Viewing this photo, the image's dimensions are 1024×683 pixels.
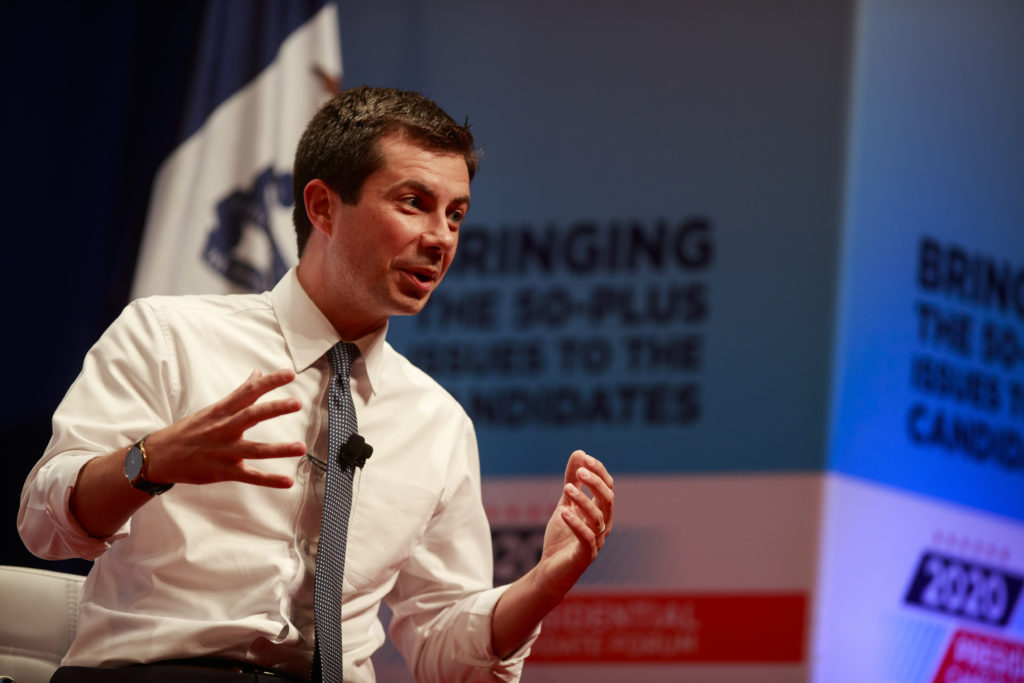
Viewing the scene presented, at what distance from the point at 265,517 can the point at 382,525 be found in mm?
191

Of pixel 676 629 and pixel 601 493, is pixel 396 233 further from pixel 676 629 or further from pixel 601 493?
pixel 676 629

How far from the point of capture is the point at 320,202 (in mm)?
1829

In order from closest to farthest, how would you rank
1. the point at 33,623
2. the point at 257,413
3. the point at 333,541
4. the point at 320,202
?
the point at 257,413, the point at 333,541, the point at 33,623, the point at 320,202

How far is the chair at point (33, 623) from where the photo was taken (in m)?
1.68

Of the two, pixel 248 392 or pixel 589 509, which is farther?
pixel 589 509

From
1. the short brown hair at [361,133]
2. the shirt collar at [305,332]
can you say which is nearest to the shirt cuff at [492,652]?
the shirt collar at [305,332]

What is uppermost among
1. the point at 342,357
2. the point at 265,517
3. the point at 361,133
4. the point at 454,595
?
the point at 361,133

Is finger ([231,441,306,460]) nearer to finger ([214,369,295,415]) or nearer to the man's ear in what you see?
finger ([214,369,295,415])

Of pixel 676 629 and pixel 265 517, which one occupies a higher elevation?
pixel 265 517

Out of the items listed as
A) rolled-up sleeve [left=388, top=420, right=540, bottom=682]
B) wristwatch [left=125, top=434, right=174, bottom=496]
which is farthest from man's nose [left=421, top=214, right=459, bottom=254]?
wristwatch [left=125, top=434, right=174, bottom=496]

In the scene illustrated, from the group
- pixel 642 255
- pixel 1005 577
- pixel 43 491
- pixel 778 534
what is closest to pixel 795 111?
pixel 642 255

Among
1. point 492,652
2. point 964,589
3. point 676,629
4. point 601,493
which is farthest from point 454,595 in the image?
point 964,589

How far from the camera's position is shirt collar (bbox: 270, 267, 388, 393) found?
5.68 feet

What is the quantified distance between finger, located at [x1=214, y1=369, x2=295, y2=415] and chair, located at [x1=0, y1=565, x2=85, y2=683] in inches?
24.1
